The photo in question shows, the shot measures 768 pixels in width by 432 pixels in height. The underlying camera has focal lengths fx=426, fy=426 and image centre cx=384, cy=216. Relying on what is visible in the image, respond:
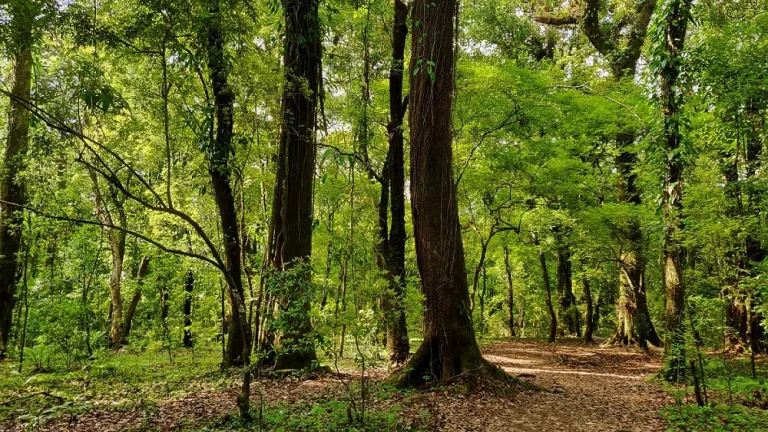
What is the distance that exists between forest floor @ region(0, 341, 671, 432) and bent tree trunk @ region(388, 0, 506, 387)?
44cm

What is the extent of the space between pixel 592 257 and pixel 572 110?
15.3ft

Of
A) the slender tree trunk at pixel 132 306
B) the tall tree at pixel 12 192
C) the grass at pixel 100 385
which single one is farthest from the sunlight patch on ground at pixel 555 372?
the slender tree trunk at pixel 132 306

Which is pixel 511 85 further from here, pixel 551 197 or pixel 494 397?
pixel 494 397

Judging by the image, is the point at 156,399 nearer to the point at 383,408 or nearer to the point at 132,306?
the point at 383,408

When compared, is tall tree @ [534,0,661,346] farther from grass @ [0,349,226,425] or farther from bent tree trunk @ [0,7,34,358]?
bent tree trunk @ [0,7,34,358]

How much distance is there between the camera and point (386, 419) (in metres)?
4.59

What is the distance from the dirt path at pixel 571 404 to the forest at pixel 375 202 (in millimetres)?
56

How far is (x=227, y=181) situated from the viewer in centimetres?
831

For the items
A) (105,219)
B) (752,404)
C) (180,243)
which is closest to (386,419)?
(752,404)

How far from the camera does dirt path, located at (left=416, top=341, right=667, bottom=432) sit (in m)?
4.91

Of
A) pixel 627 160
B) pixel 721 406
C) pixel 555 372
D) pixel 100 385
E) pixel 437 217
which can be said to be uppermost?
pixel 627 160

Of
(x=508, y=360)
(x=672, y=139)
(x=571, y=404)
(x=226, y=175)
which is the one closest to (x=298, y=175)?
(x=226, y=175)

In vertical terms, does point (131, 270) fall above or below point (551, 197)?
below

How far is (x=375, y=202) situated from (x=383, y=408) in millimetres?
6082
